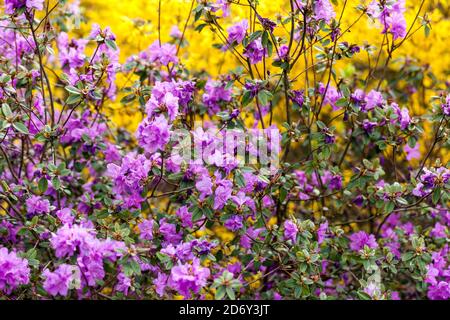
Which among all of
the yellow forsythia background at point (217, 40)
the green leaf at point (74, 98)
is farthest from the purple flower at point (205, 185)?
the yellow forsythia background at point (217, 40)

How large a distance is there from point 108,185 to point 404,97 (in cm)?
186

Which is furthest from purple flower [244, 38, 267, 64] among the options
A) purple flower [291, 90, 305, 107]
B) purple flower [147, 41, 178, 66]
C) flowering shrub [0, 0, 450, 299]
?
purple flower [147, 41, 178, 66]

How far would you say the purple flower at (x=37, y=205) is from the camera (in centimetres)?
Result: 241

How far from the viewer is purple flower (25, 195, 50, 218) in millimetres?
2412

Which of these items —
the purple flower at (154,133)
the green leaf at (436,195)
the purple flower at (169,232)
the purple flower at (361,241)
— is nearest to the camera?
the purple flower at (154,133)

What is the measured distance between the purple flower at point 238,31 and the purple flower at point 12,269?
1.21m

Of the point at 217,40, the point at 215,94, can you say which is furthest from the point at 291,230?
the point at 217,40

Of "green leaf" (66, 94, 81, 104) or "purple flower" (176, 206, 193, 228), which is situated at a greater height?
"green leaf" (66, 94, 81, 104)

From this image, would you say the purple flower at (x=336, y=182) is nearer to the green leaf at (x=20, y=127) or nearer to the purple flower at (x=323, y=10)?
the purple flower at (x=323, y=10)

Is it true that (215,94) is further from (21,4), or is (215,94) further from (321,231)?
(21,4)

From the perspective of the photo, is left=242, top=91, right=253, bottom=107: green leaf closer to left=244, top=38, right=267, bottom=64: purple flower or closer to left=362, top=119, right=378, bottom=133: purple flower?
left=244, top=38, right=267, bottom=64: purple flower

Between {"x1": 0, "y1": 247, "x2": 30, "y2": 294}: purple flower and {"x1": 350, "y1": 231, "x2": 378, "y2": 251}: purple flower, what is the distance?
1424 millimetres
